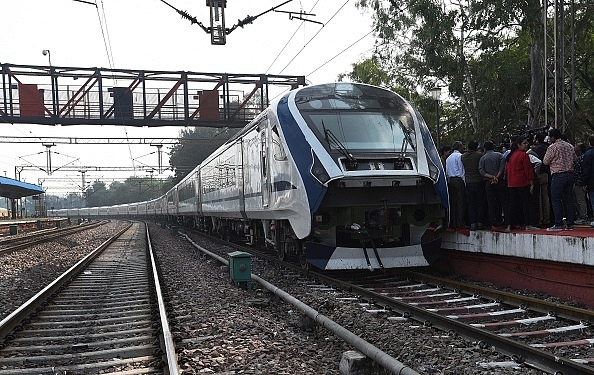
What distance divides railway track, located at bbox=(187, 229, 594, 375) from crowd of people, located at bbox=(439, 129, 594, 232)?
1.70m

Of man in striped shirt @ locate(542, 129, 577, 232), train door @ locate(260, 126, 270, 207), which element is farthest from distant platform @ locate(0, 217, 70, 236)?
man in striped shirt @ locate(542, 129, 577, 232)

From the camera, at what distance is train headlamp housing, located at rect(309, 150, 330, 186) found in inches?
334

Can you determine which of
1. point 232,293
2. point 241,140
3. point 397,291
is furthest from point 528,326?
point 241,140

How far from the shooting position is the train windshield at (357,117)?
905 centimetres

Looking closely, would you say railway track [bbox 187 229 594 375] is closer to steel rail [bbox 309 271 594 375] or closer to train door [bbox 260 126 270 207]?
steel rail [bbox 309 271 594 375]

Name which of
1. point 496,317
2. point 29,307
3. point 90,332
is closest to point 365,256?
point 496,317

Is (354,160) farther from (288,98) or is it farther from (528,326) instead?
(528,326)

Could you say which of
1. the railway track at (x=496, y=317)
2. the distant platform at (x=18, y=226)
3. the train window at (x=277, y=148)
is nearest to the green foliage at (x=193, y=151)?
the distant platform at (x=18, y=226)

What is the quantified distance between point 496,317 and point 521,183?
3035mm

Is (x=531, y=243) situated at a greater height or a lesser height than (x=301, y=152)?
lesser

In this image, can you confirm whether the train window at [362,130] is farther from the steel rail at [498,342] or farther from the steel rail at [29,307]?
the steel rail at [29,307]

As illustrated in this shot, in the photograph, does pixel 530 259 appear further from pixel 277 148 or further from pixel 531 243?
pixel 277 148

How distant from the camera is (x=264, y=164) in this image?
37.3 ft

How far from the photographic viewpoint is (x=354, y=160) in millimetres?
8703
